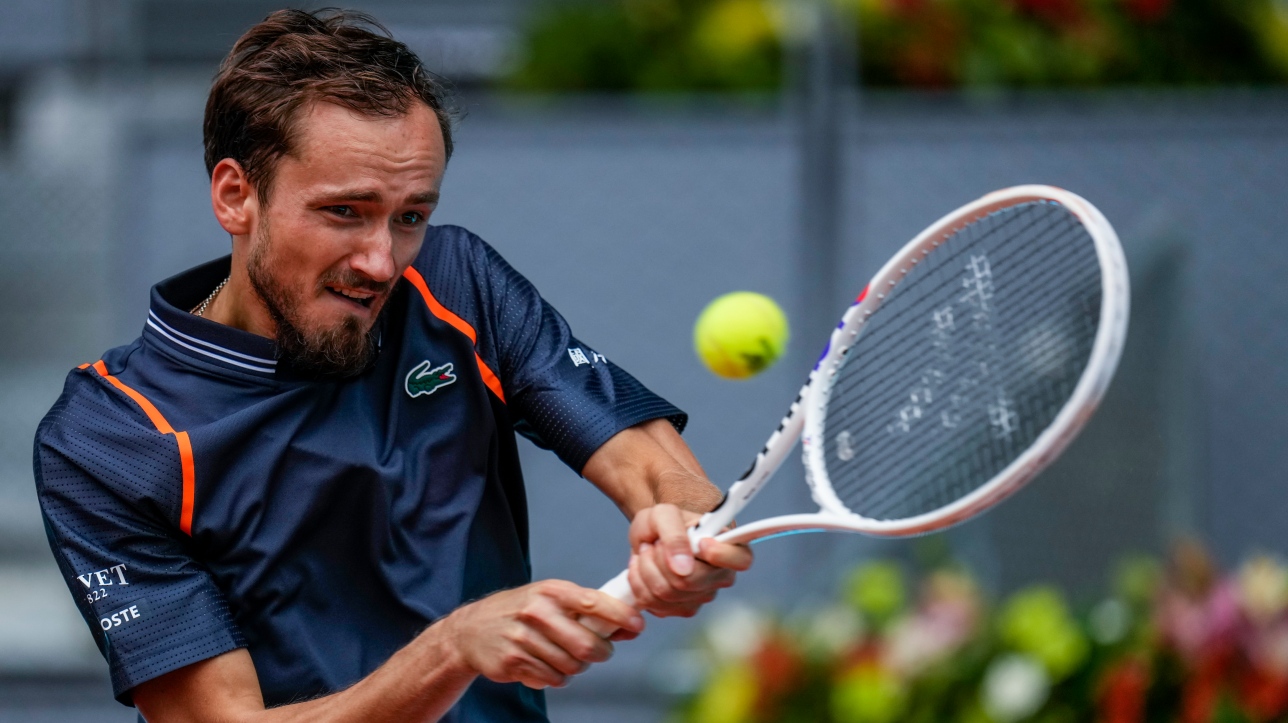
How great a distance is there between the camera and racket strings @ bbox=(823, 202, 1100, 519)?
2.30 metres

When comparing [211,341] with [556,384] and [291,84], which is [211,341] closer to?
[291,84]

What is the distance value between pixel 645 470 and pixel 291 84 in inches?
27.8

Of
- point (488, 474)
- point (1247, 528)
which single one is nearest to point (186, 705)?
point (488, 474)

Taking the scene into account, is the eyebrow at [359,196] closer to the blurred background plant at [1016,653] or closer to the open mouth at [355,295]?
the open mouth at [355,295]

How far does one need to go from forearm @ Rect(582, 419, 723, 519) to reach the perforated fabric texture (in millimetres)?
17

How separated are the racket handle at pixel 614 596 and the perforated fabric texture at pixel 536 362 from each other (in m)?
0.32

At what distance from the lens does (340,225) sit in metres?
2.00

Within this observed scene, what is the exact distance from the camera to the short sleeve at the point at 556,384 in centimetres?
220

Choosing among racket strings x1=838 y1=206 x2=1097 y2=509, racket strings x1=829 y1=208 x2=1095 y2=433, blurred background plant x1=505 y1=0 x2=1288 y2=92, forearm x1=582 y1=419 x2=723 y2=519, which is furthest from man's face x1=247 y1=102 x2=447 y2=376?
blurred background plant x1=505 y1=0 x2=1288 y2=92

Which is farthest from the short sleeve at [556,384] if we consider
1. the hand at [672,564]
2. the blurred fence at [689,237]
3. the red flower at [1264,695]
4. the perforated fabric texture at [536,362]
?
the blurred fence at [689,237]

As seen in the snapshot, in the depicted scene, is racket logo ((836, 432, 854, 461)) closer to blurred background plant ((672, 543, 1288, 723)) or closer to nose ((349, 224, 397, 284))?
nose ((349, 224, 397, 284))

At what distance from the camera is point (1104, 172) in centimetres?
479

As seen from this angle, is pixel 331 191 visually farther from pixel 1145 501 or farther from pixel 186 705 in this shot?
pixel 1145 501

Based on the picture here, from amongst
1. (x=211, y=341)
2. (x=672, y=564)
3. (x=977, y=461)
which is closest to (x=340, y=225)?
(x=211, y=341)
